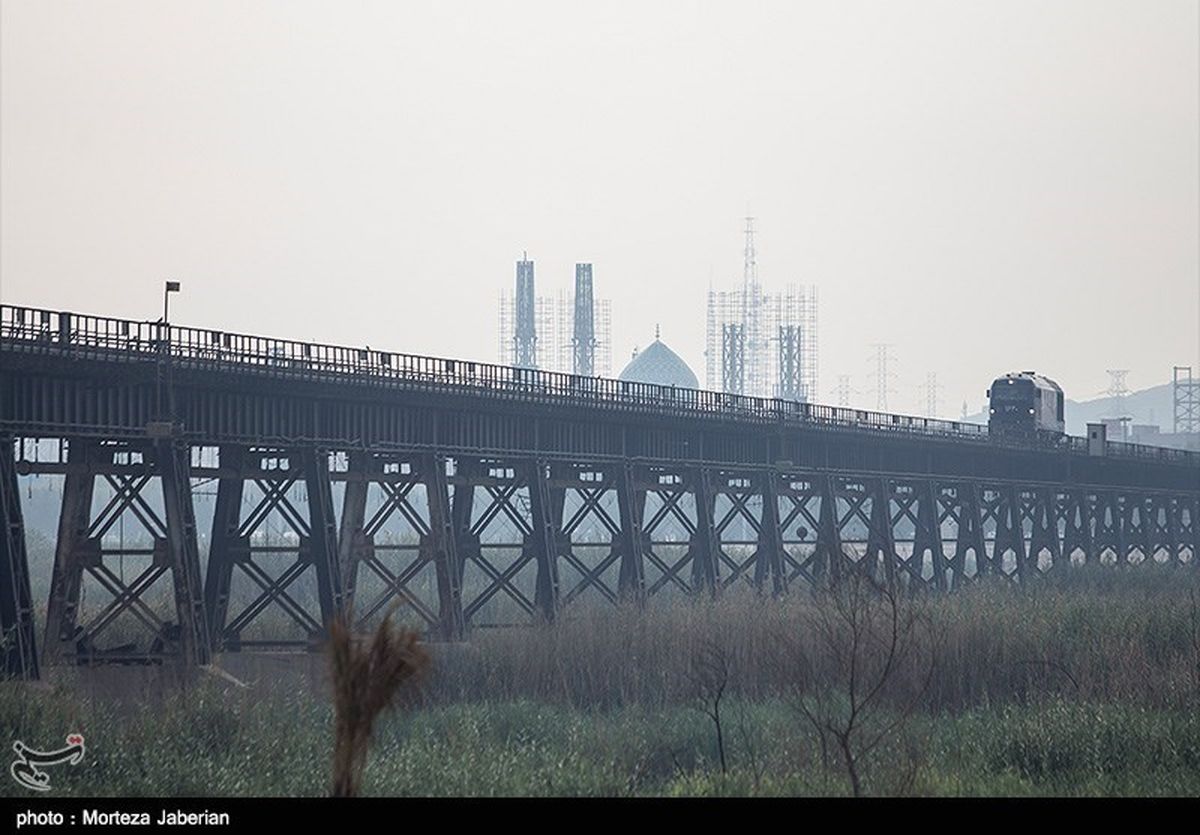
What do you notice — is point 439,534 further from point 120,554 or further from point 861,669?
point 861,669

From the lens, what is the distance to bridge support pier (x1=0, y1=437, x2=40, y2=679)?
2989 cm

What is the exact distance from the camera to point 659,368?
6698 inches

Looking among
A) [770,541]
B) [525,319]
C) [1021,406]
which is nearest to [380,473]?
[770,541]

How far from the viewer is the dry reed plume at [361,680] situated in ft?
53.8

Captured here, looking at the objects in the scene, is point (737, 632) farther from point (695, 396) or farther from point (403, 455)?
point (695, 396)

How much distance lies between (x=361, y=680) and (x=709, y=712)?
14.5 m

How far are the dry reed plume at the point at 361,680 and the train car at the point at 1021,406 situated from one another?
204 ft

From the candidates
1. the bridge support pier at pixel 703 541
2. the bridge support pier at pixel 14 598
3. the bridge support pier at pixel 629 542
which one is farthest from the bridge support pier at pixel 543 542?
the bridge support pier at pixel 14 598

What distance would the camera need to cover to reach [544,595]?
43.5 m

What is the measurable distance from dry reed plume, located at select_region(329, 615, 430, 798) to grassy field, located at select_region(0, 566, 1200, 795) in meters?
3.34

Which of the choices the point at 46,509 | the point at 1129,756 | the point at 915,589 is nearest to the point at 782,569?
the point at 915,589

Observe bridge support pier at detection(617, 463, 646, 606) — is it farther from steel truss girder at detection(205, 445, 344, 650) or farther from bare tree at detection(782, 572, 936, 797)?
steel truss girder at detection(205, 445, 344, 650)

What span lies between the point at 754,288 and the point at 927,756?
161881 mm
